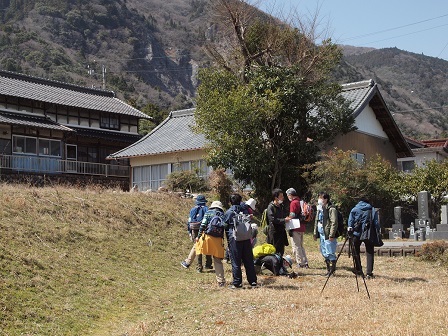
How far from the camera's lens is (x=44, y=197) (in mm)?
17000

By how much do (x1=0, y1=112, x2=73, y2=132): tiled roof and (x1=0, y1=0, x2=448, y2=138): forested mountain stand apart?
119 ft

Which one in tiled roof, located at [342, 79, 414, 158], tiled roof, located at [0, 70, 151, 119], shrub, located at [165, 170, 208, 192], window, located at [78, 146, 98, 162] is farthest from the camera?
window, located at [78, 146, 98, 162]

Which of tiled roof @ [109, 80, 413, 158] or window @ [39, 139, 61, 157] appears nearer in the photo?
tiled roof @ [109, 80, 413, 158]

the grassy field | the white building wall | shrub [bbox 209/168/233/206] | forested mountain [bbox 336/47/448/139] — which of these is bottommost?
the grassy field

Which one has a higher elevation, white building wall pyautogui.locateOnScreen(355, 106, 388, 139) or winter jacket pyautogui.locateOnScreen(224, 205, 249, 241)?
white building wall pyautogui.locateOnScreen(355, 106, 388, 139)

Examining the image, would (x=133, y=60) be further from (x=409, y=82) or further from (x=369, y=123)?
(x=369, y=123)

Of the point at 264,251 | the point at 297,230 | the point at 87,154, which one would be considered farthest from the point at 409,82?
the point at 264,251

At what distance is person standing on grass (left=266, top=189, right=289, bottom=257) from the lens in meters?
13.4

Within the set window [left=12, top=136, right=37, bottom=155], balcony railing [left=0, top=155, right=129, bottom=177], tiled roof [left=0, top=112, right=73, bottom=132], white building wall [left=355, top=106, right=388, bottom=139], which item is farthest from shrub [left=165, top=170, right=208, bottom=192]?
window [left=12, top=136, right=37, bottom=155]

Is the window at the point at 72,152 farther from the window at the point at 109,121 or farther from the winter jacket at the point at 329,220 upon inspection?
the winter jacket at the point at 329,220

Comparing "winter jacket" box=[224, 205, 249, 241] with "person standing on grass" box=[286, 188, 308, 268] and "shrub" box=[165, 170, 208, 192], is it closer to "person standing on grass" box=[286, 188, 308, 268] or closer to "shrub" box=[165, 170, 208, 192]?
"person standing on grass" box=[286, 188, 308, 268]

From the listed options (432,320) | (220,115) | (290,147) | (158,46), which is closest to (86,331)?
(432,320)

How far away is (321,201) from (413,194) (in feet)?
42.0

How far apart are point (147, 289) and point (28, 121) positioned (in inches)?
903
